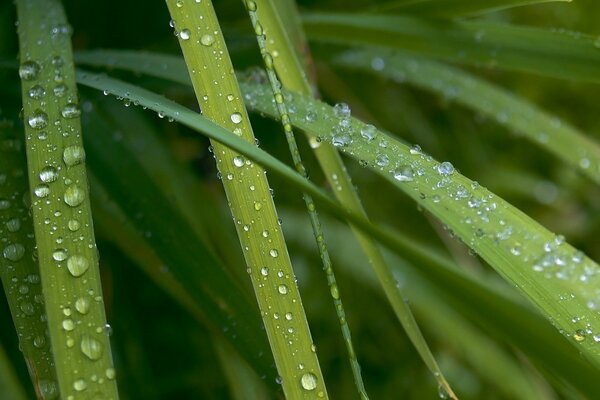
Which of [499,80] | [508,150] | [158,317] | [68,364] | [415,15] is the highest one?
[499,80]

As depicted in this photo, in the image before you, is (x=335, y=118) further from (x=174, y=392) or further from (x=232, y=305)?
(x=174, y=392)

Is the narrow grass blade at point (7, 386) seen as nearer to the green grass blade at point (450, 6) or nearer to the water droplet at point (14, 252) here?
the water droplet at point (14, 252)

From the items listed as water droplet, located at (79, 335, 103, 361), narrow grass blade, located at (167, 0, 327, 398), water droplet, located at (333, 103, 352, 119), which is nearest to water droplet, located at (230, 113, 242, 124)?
narrow grass blade, located at (167, 0, 327, 398)

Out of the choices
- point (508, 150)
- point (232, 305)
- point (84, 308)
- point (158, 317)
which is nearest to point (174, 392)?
point (158, 317)

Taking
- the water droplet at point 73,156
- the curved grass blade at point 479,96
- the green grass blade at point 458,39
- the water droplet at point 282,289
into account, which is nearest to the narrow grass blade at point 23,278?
the water droplet at point 73,156

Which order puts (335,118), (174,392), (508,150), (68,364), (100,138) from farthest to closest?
(508,150) → (174,392) → (100,138) → (335,118) → (68,364)

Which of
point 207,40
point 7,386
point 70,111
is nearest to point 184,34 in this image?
point 207,40

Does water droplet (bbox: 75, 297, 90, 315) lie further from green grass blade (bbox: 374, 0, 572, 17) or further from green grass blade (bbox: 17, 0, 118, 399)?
green grass blade (bbox: 374, 0, 572, 17)

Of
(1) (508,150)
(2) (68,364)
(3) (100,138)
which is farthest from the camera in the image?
(1) (508,150)
